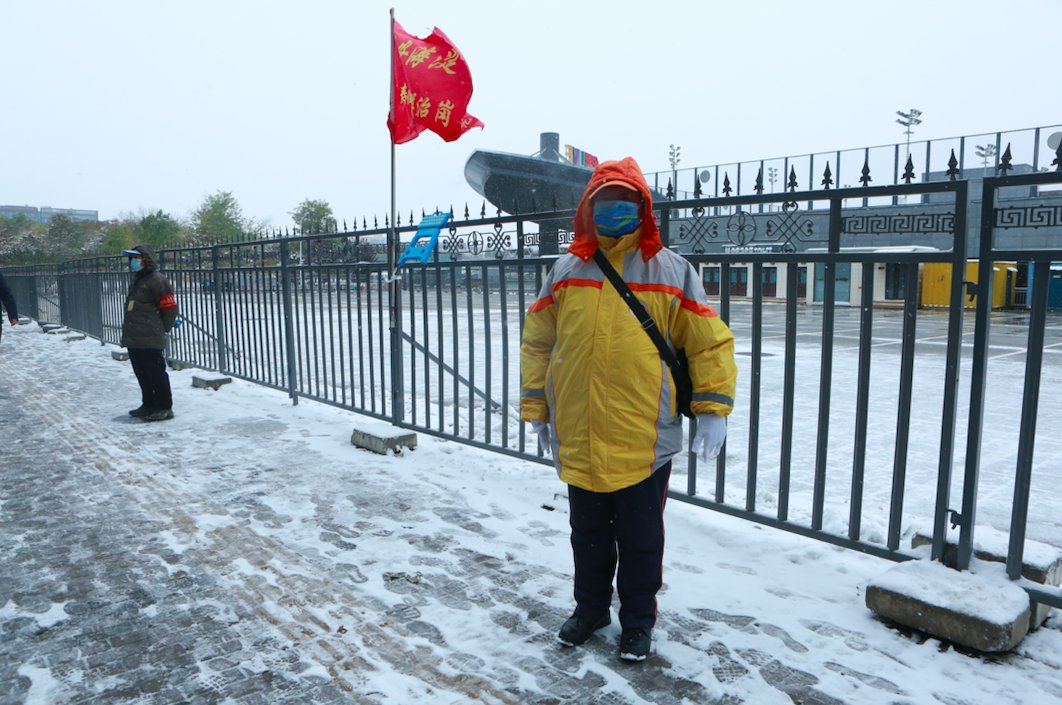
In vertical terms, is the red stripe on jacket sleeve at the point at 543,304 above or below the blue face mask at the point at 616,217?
below

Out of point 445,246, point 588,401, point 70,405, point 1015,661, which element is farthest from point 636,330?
point 70,405

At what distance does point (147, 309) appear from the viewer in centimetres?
753

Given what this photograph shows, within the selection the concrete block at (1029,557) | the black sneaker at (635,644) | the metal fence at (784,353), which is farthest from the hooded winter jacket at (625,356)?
the concrete block at (1029,557)

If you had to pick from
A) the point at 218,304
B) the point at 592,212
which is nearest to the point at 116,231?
the point at 218,304

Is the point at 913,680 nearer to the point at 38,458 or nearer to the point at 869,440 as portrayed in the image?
the point at 869,440

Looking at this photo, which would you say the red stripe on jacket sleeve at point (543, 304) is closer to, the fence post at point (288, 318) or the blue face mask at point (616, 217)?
the blue face mask at point (616, 217)

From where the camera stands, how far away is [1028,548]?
10.9ft

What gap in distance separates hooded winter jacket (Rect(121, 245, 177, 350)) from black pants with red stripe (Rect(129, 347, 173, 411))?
11cm

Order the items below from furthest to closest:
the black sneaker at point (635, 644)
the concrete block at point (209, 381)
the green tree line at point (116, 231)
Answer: the green tree line at point (116, 231) → the concrete block at point (209, 381) → the black sneaker at point (635, 644)

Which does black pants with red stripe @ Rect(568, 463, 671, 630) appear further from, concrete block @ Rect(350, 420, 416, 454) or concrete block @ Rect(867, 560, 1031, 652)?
concrete block @ Rect(350, 420, 416, 454)

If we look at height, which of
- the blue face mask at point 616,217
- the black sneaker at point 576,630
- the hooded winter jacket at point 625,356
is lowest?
the black sneaker at point 576,630

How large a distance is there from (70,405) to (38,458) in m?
2.68

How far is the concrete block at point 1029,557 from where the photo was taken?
3.14m

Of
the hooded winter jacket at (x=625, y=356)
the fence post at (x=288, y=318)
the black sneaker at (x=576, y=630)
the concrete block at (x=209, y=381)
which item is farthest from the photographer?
the concrete block at (x=209, y=381)
